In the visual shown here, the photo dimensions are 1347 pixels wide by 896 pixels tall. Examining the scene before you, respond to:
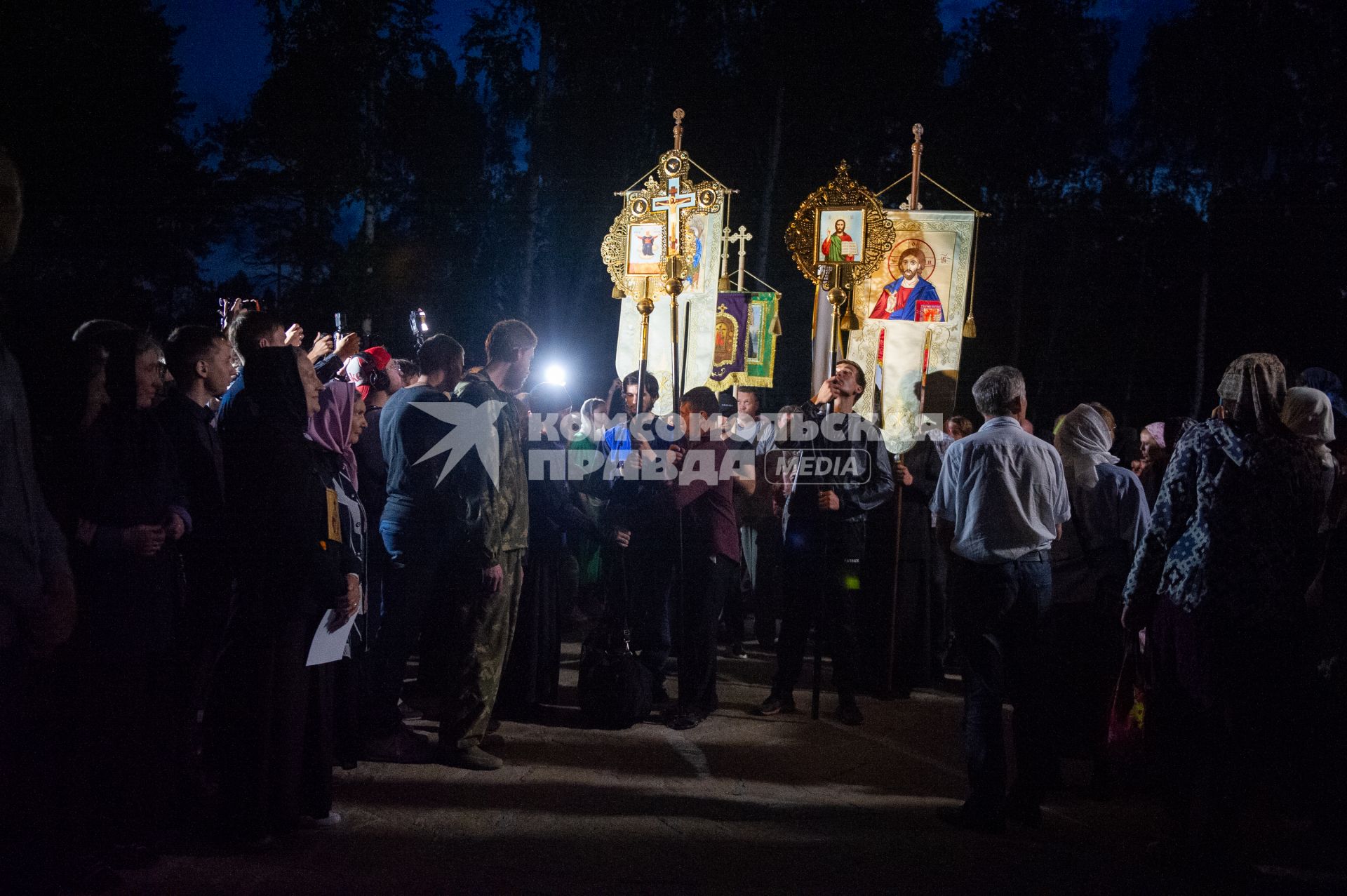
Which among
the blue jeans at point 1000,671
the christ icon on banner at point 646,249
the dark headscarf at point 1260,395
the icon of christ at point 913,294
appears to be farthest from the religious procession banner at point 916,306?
the dark headscarf at point 1260,395

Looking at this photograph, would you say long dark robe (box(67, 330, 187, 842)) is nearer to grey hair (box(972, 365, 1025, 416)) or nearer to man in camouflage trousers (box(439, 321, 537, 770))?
man in camouflage trousers (box(439, 321, 537, 770))

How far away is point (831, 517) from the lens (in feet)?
20.4

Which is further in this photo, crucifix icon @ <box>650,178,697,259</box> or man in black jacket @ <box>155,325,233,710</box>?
crucifix icon @ <box>650,178,697,259</box>

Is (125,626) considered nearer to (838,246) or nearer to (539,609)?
(539,609)

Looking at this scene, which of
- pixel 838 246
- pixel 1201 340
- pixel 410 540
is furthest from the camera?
pixel 1201 340

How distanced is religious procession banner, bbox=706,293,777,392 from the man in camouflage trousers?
18.1ft

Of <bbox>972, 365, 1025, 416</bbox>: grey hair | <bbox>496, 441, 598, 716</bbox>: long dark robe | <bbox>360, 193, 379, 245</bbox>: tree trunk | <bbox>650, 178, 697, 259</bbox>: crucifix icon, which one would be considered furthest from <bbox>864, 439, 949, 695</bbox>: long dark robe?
<bbox>360, 193, 379, 245</bbox>: tree trunk

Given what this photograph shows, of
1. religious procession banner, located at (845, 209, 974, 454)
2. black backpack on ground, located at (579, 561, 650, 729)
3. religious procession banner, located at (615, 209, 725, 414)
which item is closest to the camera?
black backpack on ground, located at (579, 561, 650, 729)

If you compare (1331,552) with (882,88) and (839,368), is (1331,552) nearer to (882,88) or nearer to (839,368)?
(839,368)

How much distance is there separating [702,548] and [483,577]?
1772mm

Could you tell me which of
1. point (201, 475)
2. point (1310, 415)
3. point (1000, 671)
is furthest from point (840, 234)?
point (201, 475)

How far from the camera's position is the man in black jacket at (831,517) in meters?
6.16

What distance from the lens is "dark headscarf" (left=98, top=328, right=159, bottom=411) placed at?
12.2ft

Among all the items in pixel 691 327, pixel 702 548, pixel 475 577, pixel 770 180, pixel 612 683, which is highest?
pixel 770 180
